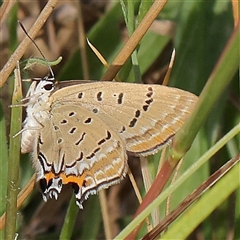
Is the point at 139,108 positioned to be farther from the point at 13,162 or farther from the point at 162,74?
the point at 162,74

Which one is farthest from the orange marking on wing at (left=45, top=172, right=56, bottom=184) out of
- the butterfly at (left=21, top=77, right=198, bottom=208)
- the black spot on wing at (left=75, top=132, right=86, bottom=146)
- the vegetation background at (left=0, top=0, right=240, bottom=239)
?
the vegetation background at (left=0, top=0, right=240, bottom=239)

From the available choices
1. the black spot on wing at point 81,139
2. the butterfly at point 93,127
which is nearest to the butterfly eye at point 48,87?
the butterfly at point 93,127

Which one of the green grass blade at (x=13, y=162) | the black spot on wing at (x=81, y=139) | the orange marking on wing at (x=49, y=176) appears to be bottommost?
the orange marking on wing at (x=49, y=176)

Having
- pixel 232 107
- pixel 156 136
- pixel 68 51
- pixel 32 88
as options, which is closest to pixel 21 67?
pixel 32 88

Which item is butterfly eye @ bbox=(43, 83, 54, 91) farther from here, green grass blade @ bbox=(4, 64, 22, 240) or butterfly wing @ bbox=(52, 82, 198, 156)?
green grass blade @ bbox=(4, 64, 22, 240)

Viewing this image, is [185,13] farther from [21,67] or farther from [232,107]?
[21,67]

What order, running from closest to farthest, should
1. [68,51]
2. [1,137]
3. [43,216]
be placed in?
[1,137] < [43,216] < [68,51]

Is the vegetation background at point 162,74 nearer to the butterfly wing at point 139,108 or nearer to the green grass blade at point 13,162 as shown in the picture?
the butterfly wing at point 139,108

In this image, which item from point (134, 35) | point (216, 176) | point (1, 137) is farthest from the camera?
point (1, 137)
